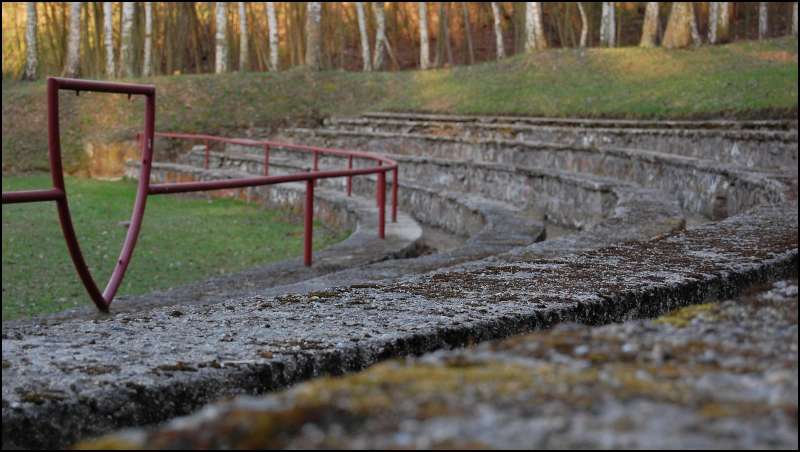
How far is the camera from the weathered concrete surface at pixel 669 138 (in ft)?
36.4

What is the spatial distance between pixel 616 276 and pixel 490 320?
0.95 metres

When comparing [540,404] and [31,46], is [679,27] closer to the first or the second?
[31,46]

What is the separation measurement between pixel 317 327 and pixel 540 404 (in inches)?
68.2

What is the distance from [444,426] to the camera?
1.34 metres

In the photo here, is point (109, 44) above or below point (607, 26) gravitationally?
below

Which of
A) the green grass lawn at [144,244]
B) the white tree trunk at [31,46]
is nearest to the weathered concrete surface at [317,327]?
the green grass lawn at [144,244]

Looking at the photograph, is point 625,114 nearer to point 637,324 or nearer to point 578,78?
point 578,78

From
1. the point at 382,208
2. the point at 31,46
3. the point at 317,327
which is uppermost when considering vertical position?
the point at 31,46

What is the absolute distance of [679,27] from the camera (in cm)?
2341

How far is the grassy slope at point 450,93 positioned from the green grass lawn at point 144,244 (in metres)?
6.54

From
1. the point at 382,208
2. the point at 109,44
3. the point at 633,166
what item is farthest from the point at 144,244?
the point at 109,44

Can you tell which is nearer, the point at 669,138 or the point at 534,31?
the point at 669,138

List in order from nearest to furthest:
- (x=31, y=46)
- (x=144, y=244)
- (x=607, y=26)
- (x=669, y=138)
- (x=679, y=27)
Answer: (x=144, y=244) → (x=669, y=138) → (x=679, y=27) → (x=607, y=26) → (x=31, y=46)

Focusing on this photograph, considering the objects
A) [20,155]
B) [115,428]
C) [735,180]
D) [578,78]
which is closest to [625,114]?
[578,78]
